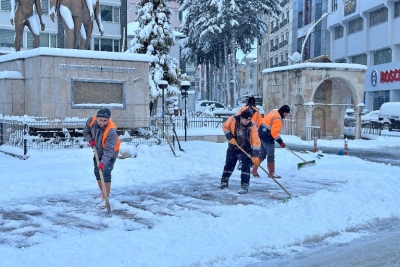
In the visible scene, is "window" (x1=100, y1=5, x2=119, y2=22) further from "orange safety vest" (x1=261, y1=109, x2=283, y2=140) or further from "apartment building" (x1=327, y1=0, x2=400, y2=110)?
"orange safety vest" (x1=261, y1=109, x2=283, y2=140)

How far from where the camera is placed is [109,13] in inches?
1500

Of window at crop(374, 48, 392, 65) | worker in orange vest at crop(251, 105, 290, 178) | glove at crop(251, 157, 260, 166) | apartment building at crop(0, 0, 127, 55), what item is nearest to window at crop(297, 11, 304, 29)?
window at crop(374, 48, 392, 65)

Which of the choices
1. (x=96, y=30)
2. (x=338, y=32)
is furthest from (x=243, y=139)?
(x=338, y=32)

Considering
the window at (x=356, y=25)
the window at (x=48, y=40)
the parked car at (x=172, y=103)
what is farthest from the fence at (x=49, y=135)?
the window at (x=356, y=25)

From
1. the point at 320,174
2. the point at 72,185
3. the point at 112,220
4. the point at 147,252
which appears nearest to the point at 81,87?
the point at 72,185

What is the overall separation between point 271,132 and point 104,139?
4036mm

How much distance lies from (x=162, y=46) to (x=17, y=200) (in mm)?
20756

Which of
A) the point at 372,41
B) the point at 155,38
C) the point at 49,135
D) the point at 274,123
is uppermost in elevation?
the point at 372,41

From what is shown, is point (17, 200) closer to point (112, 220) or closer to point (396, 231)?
point (112, 220)

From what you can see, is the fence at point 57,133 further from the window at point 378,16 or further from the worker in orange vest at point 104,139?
the window at point 378,16

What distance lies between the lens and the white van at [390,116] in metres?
30.0

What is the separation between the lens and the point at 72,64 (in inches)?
510

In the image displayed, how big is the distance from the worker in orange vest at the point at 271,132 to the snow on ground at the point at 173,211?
45cm

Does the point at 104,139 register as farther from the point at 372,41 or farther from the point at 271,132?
the point at 372,41
